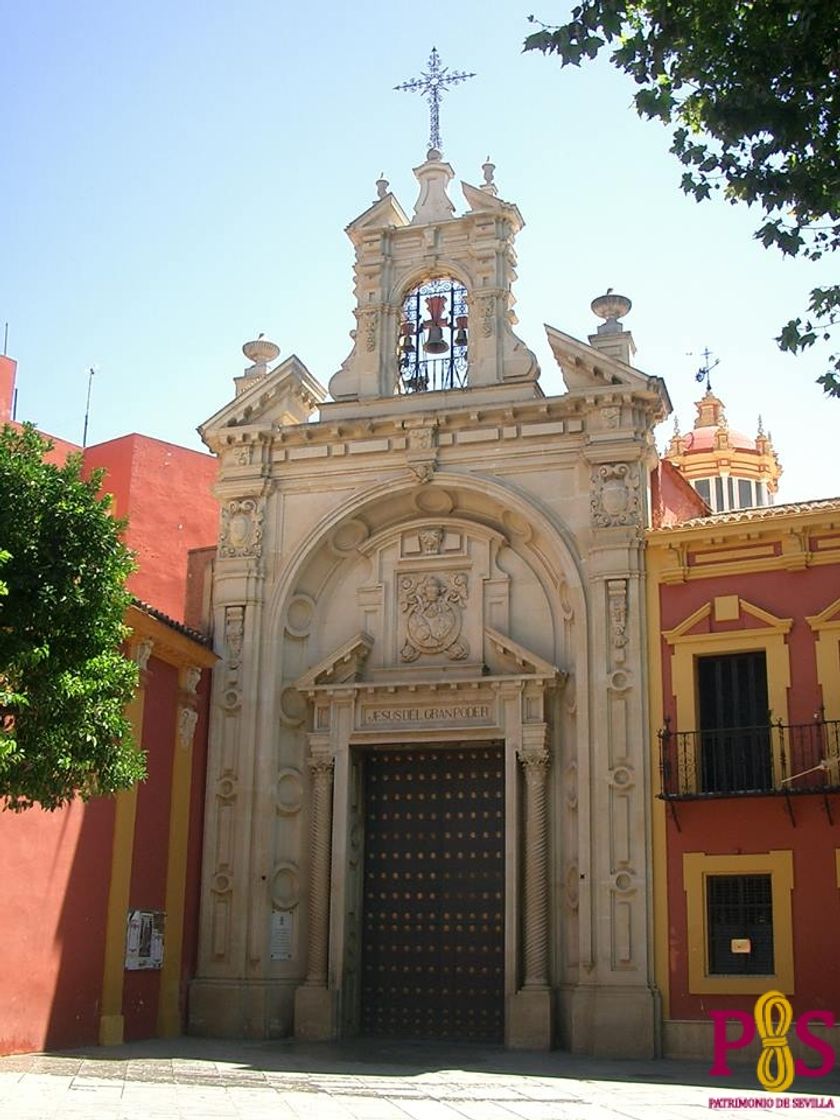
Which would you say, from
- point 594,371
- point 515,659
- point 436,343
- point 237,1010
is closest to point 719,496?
point 436,343

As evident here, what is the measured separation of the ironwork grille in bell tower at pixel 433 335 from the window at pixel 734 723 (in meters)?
5.93

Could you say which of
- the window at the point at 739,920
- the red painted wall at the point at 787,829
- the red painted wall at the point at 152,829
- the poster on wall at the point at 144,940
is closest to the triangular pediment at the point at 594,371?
the red painted wall at the point at 787,829

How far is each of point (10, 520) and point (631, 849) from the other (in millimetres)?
9363

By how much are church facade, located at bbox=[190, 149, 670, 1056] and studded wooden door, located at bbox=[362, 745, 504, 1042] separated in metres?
0.03

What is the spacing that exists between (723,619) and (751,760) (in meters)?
1.86

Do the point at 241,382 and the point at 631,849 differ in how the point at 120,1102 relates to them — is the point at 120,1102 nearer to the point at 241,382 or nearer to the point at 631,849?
the point at 631,849

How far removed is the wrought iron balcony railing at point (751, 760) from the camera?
57.1 feet

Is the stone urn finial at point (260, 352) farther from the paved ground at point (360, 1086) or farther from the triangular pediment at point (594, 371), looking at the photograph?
the paved ground at point (360, 1086)

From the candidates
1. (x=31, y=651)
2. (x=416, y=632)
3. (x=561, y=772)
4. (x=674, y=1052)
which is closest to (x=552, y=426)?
(x=416, y=632)

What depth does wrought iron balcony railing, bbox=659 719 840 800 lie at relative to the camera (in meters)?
17.4

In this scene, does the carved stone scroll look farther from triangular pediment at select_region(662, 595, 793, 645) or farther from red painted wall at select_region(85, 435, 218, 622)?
red painted wall at select_region(85, 435, 218, 622)

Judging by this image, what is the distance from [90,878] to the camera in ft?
56.9

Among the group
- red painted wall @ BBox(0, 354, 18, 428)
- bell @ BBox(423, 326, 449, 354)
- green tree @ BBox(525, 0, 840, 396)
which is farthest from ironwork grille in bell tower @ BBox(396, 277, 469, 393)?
green tree @ BBox(525, 0, 840, 396)

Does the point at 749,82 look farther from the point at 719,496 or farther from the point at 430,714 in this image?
the point at 719,496
